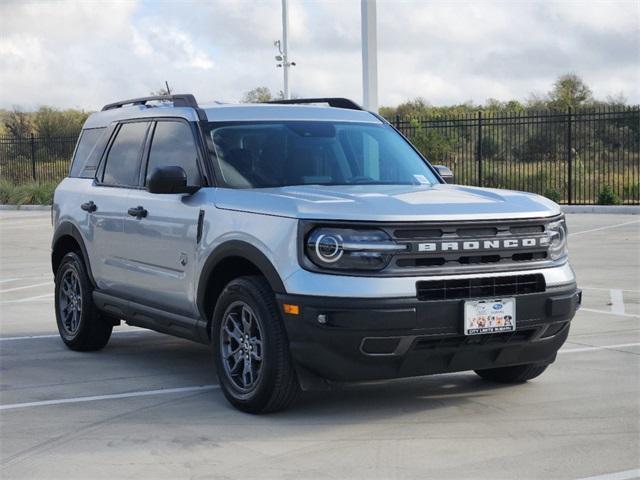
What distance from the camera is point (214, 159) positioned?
7203 mm

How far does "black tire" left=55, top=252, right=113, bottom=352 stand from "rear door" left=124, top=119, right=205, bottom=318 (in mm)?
879

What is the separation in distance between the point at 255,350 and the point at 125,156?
2640 millimetres

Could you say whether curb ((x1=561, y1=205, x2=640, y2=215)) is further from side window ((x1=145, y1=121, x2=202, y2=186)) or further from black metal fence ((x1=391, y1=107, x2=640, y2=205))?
side window ((x1=145, y1=121, x2=202, y2=186))

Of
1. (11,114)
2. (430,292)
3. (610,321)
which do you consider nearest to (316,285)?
(430,292)

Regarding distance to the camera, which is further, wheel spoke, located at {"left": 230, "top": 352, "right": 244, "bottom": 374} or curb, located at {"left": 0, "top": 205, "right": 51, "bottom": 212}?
curb, located at {"left": 0, "top": 205, "right": 51, "bottom": 212}

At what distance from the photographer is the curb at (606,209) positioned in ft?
81.5

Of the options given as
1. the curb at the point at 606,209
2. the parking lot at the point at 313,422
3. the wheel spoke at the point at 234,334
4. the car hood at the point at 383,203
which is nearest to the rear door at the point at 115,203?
the parking lot at the point at 313,422

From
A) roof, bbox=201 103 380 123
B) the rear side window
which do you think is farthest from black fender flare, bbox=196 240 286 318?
the rear side window

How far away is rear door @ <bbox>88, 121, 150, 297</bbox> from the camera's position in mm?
8117

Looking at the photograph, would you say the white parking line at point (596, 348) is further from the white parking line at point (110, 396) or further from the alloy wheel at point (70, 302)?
the alloy wheel at point (70, 302)

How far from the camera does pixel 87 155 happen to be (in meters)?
9.19

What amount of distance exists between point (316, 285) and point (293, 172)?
4.78 feet

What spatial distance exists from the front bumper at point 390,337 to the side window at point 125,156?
2.56m

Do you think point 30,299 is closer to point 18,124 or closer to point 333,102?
point 333,102
